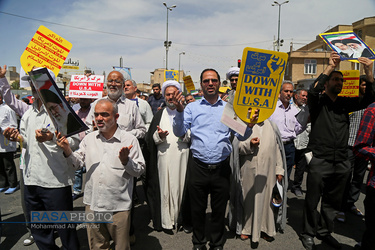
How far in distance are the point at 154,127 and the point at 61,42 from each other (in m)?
1.77

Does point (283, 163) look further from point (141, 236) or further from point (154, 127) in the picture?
point (141, 236)

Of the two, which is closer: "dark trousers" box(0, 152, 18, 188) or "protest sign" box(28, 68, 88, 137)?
"protest sign" box(28, 68, 88, 137)

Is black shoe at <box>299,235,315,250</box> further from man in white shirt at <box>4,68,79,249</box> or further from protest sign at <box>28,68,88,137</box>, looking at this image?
protest sign at <box>28,68,88,137</box>

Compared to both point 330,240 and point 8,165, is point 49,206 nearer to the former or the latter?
point 330,240

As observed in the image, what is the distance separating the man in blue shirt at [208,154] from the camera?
3.20m

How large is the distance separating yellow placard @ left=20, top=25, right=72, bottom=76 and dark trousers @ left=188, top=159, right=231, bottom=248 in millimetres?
2366

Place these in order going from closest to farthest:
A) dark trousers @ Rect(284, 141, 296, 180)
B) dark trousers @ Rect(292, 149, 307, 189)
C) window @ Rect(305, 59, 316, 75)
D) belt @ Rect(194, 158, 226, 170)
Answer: belt @ Rect(194, 158, 226, 170) < dark trousers @ Rect(284, 141, 296, 180) < dark trousers @ Rect(292, 149, 307, 189) < window @ Rect(305, 59, 316, 75)

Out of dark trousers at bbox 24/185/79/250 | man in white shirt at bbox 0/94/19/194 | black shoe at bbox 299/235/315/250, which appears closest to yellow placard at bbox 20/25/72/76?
dark trousers at bbox 24/185/79/250

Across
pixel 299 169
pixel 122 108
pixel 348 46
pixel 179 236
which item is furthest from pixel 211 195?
pixel 299 169

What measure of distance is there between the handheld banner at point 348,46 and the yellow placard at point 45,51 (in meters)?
3.52

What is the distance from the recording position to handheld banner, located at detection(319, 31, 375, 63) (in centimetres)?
323

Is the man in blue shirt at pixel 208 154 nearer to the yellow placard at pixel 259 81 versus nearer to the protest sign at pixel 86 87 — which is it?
the yellow placard at pixel 259 81

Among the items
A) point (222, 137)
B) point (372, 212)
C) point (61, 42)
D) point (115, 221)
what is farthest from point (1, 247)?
point (372, 212)

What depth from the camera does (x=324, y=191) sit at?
3.65m
